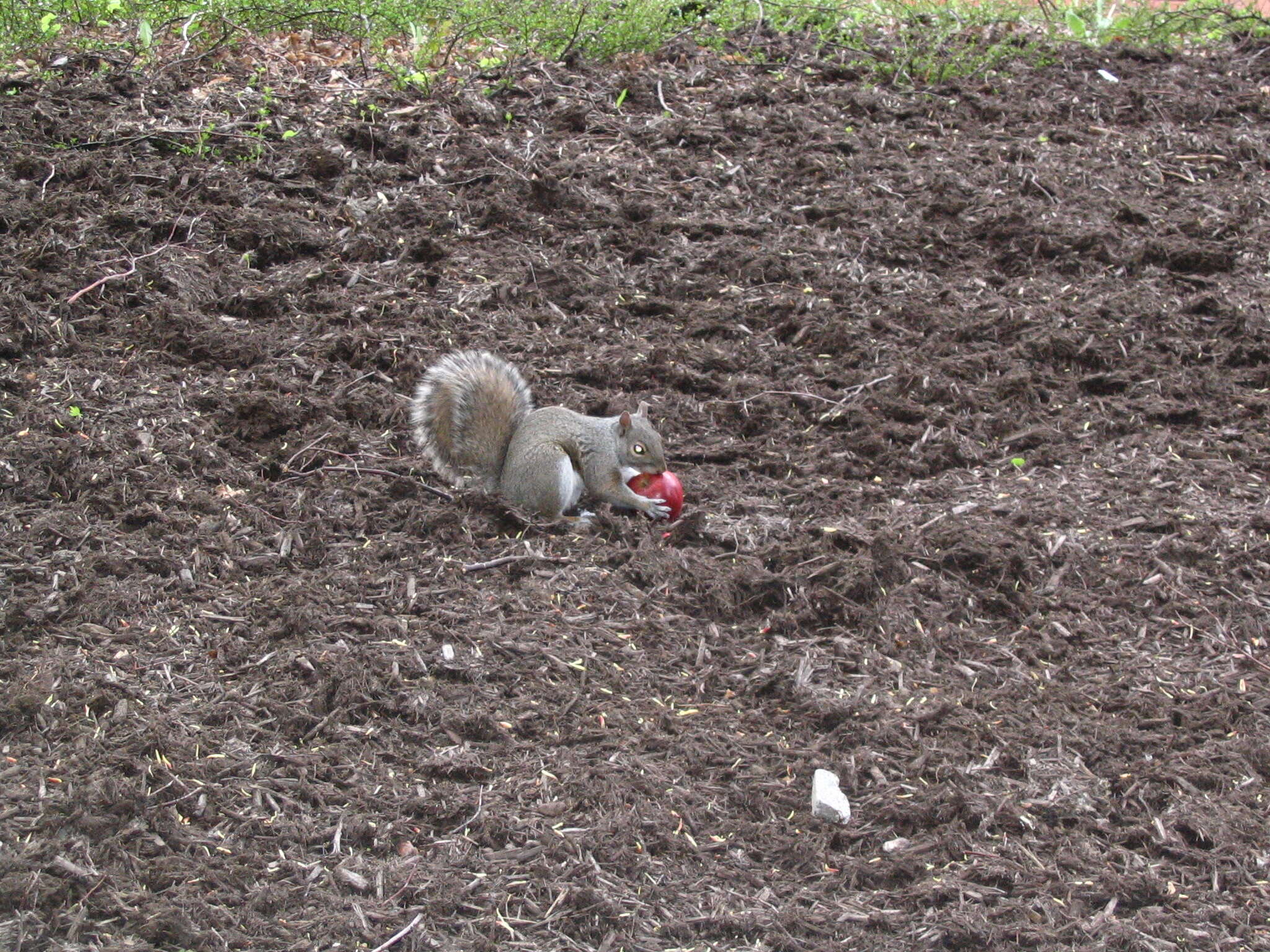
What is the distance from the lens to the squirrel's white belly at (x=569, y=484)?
3.81 m

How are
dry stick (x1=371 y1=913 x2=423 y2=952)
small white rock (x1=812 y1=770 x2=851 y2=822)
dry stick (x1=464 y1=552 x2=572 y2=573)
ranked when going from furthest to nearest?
1. dry stick (x1=464 y1=552 x2=572 y2=573)
2. small white rock (x1=812 y1=770 x2=851 y2=822)
3. dry stick (x1=371 y1=913 x2=423 y2=952)

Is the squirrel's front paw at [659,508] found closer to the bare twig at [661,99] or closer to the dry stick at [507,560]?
the dry stick at [507,560]

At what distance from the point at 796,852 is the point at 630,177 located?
3424 millimetres

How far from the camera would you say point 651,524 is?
→ 382cm

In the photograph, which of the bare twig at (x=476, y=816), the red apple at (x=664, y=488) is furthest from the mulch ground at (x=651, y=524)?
the red apple at (x=664, y=488)

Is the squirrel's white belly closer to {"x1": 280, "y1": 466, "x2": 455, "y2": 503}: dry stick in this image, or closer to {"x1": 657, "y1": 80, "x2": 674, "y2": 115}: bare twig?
{"x1": 280, "y1": 466, "x2": 455, "y2": 503}: dry stick

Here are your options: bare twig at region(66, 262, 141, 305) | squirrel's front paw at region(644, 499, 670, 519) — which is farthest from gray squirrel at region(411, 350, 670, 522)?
bare twig at region(66, 262, 141, 305)

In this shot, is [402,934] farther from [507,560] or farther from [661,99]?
[661,99]

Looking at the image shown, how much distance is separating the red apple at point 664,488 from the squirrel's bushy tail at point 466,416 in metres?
0.46

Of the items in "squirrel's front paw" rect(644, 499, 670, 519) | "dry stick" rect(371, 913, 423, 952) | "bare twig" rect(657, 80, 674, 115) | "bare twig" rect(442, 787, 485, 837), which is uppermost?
"bare twig" rect(657, 80, 674, 115)

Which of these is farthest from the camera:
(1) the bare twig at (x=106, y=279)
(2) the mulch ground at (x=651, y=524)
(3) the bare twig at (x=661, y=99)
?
(3) the bare twig at (x=661, y=99)

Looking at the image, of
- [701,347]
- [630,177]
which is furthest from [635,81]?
[701,347]

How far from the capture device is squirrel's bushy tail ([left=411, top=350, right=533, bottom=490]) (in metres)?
3.81

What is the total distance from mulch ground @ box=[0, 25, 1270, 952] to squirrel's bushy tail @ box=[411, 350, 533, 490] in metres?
0.14
